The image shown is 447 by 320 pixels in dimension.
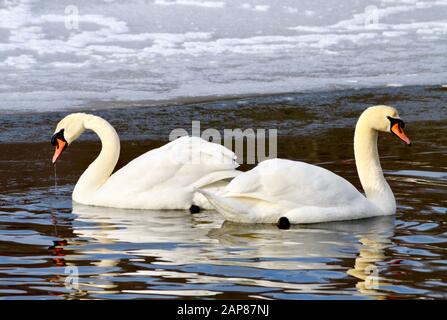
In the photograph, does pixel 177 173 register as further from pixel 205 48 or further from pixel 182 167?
pixel 205 48

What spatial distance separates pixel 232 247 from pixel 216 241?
236mm

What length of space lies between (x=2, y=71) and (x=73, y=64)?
1088mm

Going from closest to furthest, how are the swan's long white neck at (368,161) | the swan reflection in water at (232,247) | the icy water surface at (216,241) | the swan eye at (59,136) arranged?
the icy water surface at (216,241) → the swan reflection in water at (232,247) → the swan's long white neck at (368,161) → the swan eye at (59,136)

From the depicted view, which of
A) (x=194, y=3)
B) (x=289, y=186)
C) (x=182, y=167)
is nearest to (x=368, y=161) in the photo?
(x=289, y=186)

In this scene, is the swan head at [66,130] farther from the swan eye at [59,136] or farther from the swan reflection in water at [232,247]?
the swan reflection in water at [232,247]

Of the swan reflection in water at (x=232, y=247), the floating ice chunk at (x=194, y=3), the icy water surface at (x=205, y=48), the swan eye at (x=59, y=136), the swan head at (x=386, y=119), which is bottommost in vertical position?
the swan reflection in water at (x=232, y=247)

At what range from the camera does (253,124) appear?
1235cm

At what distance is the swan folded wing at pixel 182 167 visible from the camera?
861cm

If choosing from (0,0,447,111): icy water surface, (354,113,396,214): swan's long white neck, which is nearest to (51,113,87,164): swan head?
(354,113,396,214): swan's long white neck

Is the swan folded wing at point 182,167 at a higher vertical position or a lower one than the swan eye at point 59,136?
lower

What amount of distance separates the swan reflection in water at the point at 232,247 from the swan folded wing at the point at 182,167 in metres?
0.27

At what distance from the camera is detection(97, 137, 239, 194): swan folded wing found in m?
8.61

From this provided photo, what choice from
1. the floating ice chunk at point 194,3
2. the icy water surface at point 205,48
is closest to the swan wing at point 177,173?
the icy water surface at point 205,48

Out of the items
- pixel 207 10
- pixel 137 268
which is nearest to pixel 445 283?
pixel 137 268
